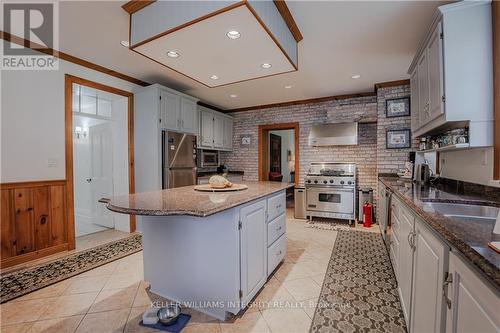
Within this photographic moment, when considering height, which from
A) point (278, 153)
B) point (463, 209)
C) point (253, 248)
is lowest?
point (253, 248)

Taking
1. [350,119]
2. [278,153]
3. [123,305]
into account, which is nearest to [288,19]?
[123,305]

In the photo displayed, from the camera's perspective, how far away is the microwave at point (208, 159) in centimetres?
529

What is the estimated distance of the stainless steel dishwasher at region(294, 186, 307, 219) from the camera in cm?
475

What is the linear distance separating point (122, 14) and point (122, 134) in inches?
83.3

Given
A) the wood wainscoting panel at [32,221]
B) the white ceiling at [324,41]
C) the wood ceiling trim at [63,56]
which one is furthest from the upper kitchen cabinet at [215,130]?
the wood wainscoting panel at [32,221]

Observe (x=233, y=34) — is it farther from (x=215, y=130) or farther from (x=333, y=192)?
(x=215, y=130)

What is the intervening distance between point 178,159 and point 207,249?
2.48m

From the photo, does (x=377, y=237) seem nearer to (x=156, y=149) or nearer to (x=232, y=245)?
(x=232, y=245)

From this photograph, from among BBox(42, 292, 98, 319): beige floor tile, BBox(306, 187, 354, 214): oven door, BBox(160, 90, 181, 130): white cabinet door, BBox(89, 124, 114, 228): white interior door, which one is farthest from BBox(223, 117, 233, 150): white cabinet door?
BBox(42, 292, 98, 319): beige floor tile

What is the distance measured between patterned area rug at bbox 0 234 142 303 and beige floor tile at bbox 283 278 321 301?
6.82ft

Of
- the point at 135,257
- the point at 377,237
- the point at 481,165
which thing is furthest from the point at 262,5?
the point at 377,237

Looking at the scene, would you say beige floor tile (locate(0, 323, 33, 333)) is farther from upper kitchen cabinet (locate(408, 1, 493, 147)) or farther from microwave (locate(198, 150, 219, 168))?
microwave (locate(198, 150, 219, 168))

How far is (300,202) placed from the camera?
4.79 meters

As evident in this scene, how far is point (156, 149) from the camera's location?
3.59m
